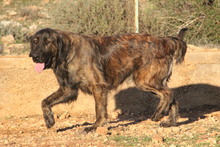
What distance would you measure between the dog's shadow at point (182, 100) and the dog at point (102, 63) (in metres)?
1.80

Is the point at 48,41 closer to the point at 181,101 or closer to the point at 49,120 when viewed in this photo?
the point at 49,120

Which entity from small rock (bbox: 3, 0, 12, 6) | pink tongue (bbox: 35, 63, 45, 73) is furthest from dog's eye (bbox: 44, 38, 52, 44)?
small rock (bbox: 3, 0, 12, 6)

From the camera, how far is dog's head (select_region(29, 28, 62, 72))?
686 centimetres

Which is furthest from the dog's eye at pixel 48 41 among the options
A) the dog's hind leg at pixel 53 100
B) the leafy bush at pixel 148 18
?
the leafy bush at pixel 148 18

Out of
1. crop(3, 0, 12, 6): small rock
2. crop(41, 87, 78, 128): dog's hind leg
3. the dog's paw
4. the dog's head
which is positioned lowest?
the dog's paw

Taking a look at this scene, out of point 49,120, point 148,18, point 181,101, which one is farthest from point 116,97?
point 148,18

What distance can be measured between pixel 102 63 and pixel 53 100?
0.99 m

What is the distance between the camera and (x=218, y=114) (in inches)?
357

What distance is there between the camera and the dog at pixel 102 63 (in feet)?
23.0

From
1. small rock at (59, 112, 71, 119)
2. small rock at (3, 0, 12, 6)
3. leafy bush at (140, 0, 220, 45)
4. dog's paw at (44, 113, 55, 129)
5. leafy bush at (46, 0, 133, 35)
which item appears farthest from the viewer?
small rock at (3, 0, 12, 6)

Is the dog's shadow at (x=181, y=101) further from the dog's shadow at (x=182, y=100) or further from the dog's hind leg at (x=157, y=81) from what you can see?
the dog's hind leg at (x=157, y=81)

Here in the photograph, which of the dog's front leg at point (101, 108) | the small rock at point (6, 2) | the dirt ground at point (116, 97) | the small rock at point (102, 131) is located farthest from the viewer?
the small rock at point (6, 2)

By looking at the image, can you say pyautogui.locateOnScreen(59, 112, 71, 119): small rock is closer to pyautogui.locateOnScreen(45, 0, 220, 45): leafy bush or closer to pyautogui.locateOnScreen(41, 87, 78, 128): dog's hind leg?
pyautogui.locateOnScreen(41, 87, 78, 128): dog's hind leg

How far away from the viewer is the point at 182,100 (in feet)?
32.2
